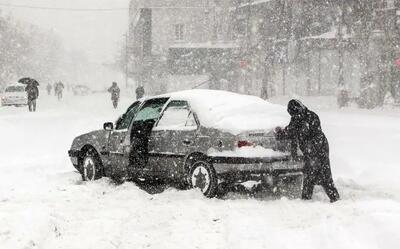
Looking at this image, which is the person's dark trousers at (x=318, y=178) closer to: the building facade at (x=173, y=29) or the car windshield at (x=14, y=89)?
the car windshield at (x=14, y=89)

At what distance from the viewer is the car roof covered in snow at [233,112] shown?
346 inches

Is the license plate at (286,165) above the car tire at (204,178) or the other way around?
above

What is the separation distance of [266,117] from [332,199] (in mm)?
1511

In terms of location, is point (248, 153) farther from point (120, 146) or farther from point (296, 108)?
point (120, 146)

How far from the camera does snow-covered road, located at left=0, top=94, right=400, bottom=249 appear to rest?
624 centimetres

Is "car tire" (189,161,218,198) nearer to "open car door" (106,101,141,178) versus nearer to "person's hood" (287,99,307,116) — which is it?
"person's hood" (287,99,307,116)

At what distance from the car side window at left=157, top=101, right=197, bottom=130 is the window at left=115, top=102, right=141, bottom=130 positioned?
93 cm

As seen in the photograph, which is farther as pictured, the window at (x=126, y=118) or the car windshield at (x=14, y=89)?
the car windshield at (x=14, y=89)

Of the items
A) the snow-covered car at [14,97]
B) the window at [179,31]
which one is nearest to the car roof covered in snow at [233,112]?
the snow-covered car at [14,97]

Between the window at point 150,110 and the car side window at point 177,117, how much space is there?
17.5 inches

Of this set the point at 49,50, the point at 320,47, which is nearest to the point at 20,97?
the point at 320,47

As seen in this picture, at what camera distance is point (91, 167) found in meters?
10.7

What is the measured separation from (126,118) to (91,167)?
103cm

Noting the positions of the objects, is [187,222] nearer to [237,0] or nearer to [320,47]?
[320,47]
